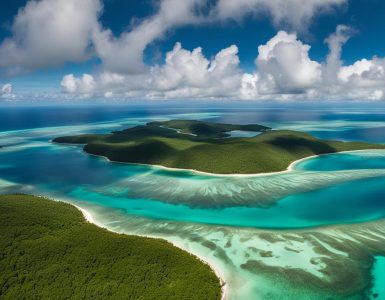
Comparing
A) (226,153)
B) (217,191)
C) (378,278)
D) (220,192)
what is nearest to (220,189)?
(217,191)

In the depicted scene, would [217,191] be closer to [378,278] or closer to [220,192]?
[220,192]

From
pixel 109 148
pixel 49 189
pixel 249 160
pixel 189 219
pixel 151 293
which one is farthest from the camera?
pixel 109 148

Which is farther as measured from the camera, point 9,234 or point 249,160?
point 249,160

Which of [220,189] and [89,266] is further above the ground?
[89,266]

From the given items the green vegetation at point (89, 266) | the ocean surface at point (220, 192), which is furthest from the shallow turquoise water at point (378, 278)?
the green vegetation at point (89, 266)

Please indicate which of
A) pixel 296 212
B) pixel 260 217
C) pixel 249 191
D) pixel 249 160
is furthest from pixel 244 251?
pixel 249 160

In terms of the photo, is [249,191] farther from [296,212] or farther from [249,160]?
[249,160]

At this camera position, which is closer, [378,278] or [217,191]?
[378,278]

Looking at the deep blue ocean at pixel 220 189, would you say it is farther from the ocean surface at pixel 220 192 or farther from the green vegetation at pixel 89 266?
the green vegetation at pixel 89 266
